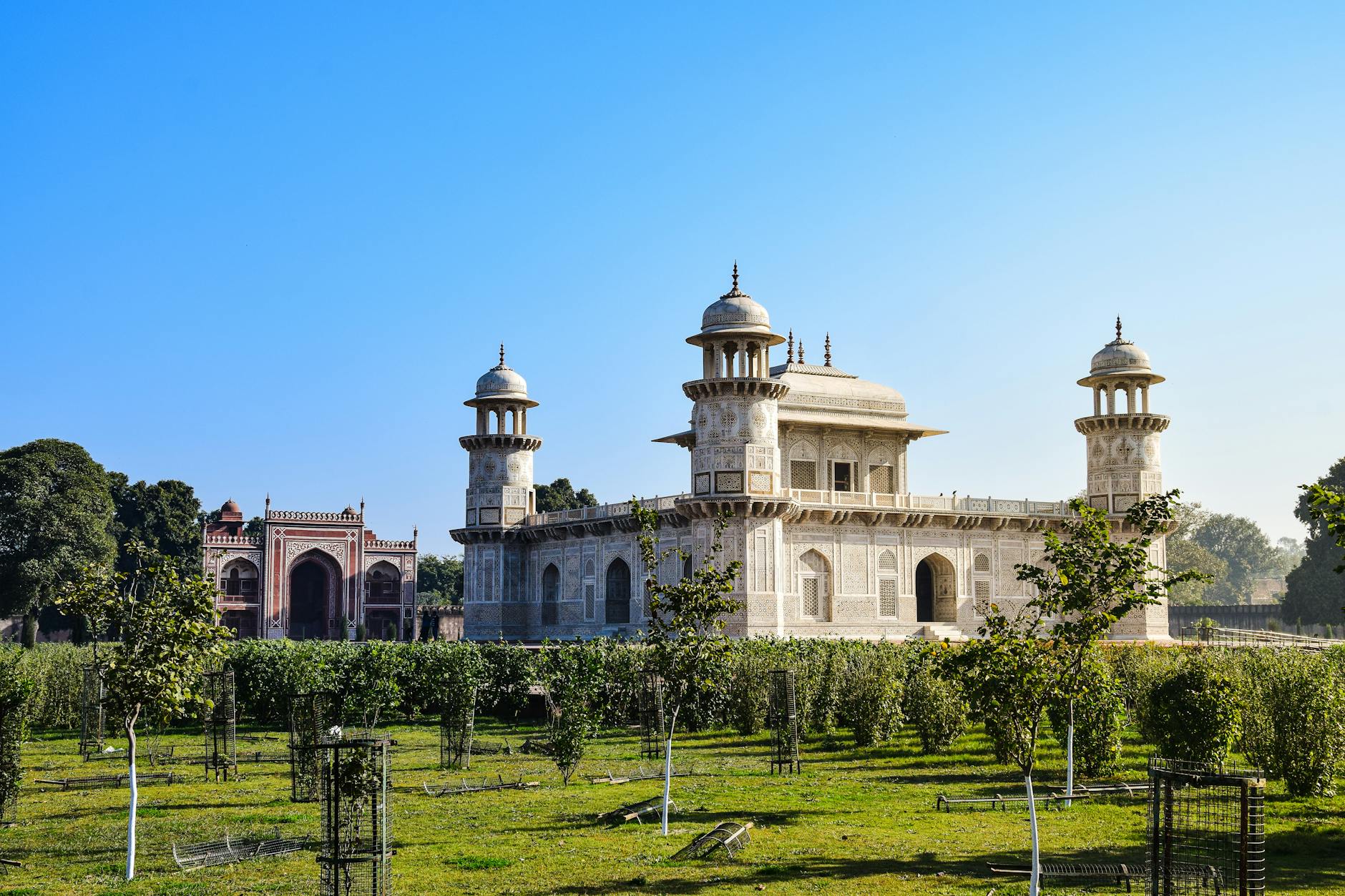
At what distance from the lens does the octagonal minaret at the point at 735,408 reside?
3734 cm

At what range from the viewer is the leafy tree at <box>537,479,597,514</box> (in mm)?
73000

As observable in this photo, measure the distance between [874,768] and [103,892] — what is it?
40.9 ft

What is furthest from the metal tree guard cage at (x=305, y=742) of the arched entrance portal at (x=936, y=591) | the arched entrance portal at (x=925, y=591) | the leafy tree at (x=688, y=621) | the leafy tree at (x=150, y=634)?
the arched entrance portal at (x=925, y=591)

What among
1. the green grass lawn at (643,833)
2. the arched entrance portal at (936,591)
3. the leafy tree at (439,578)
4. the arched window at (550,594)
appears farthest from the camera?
the leafy tree at (439,578)

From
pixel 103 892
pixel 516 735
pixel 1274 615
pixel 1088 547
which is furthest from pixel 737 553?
pixel 1274 615

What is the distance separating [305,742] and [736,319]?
868 inches

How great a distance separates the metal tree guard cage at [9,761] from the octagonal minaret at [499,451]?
102ft

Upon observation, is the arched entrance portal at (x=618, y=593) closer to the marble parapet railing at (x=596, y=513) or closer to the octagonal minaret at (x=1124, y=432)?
the marble parapet railing at (x=596, y=513)

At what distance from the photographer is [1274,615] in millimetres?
73438

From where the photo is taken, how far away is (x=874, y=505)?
139ft

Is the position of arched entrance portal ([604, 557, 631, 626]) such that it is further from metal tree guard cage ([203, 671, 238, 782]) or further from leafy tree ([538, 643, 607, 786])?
metal tree guard cage ([203, 671, 238, 782])

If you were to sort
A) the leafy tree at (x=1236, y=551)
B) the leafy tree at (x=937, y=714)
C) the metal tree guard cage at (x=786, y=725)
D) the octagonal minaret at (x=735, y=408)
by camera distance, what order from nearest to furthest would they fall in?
1. the metal tree guard cage at (x=786, y=725)
2. the leafy tree at (x=937, y=714)
3. the octagonal minaret at (x=735, y=408)
4. the leafy tree at (x=1236, y=551)

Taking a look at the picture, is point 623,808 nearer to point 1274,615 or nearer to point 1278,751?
point 1278,751

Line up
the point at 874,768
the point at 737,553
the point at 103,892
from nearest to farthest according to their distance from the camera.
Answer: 1. the point at 103,892
2. the point at 874,768
3. the point at 737,553
